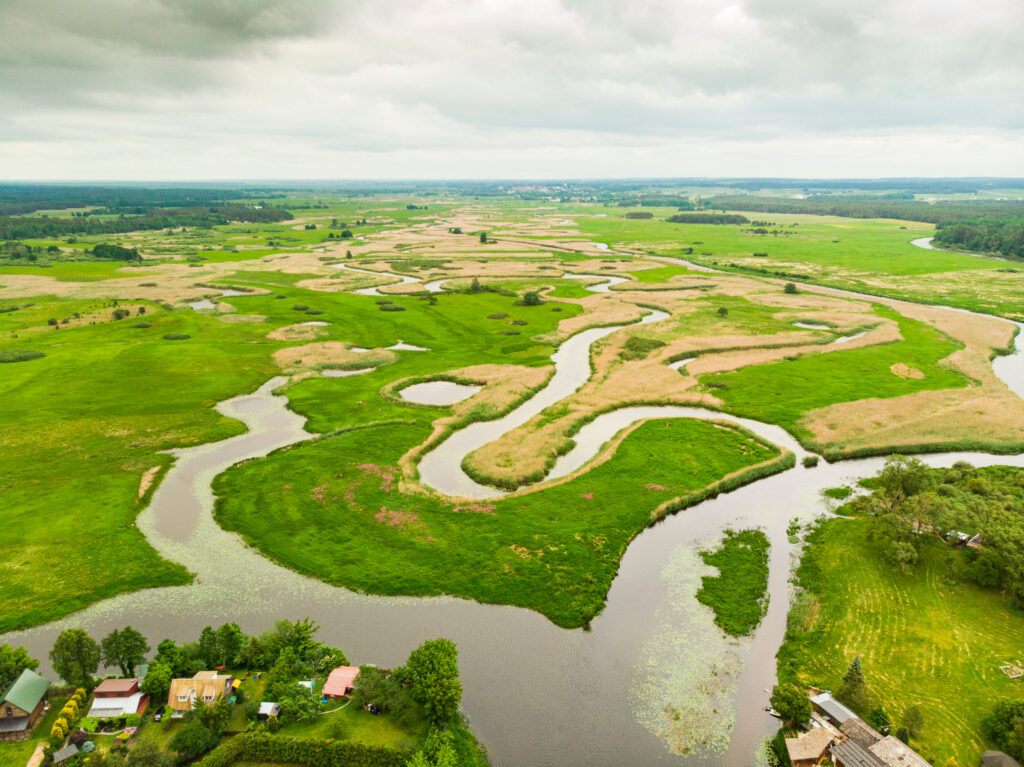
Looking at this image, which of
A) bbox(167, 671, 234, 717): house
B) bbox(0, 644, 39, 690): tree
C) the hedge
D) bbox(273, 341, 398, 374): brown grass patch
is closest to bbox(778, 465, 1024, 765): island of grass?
the hedge

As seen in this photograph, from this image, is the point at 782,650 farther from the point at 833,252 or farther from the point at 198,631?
the point at 833,252

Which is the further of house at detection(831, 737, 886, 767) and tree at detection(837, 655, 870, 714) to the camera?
tree at detection(837, 655, 870, 714)

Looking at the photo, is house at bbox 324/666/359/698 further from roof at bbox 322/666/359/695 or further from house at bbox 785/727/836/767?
house at bbox 785/727/836/767

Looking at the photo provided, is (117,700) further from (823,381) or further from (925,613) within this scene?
(823,381)


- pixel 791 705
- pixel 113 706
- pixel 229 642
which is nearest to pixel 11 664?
pixel 113 706

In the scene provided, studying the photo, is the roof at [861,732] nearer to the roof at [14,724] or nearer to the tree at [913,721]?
the tree at [913,721]


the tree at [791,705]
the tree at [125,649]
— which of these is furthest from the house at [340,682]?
the tree at [791,705]
